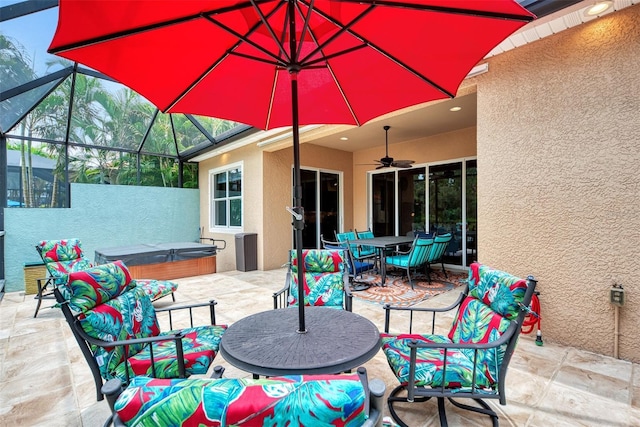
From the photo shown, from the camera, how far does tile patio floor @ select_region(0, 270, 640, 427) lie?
74.1 inches

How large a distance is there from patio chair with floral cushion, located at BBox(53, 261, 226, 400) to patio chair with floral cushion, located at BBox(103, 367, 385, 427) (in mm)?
1081

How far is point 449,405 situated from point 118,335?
2177 mm

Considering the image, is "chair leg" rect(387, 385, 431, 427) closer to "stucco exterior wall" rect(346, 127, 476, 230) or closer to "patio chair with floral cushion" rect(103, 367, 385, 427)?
"patio chair with floral cushion" rect(103, 367, 385, 427)

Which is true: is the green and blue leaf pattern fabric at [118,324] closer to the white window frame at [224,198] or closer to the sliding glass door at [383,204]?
the white window frame at [224,198]

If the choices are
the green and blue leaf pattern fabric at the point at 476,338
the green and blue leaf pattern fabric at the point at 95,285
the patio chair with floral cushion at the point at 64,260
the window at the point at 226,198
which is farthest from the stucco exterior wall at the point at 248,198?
the green and blue leaf pattern fabric at the point at 476,338

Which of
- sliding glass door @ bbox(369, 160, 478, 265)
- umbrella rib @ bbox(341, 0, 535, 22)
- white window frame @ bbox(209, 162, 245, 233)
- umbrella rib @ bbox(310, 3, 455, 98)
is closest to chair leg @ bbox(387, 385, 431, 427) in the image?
umbrella rib @ bbox(310, 3, 455, 98)

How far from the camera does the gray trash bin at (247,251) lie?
21.8ft

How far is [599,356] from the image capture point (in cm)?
261

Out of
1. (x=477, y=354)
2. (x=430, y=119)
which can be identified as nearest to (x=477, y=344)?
(x=477, y=354)

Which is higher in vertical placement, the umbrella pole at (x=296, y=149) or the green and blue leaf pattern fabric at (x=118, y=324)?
the umbrella pole at (x=296, y=149)

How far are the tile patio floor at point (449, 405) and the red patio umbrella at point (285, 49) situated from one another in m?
1.50

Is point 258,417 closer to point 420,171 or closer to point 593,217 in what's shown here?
point 593,217

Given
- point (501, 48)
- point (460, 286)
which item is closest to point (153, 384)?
point (501, 48)

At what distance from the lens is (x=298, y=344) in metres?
1.54
